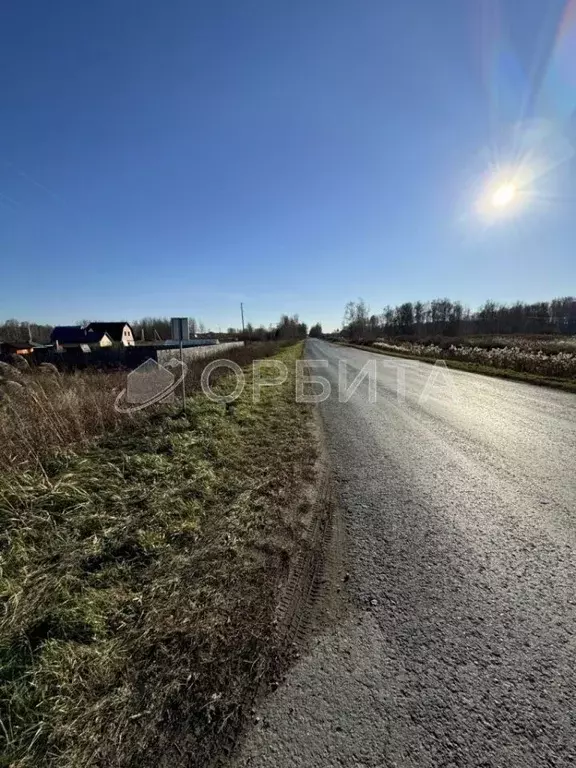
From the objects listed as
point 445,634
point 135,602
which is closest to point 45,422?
point 135,602

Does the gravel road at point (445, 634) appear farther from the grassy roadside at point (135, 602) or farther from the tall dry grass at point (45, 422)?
the tall dry grass at point (45, 422)

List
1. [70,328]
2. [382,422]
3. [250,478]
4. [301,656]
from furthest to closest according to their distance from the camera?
1. [70,328]
2. [382,422]
3. [250,478]
4. [301,656]

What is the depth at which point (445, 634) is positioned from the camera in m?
2.28

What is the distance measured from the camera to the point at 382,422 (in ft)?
26.6

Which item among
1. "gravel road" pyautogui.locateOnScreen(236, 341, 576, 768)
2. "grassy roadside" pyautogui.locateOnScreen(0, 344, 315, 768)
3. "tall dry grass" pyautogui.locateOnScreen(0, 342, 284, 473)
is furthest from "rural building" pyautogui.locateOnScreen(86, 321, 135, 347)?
"gravel road" pyautogui.locateOnScreen(236, 341, 576, 768)

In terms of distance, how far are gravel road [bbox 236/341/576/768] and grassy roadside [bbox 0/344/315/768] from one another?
0.42 metres

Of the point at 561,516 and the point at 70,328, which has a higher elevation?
the point at 70,328

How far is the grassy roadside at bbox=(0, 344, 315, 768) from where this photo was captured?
1.74m

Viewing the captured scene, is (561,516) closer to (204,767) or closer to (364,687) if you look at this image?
(364,687)

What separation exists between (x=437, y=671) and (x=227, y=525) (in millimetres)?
2294

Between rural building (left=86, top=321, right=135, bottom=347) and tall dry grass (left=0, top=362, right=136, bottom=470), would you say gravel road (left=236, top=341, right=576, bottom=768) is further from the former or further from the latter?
rural building (left=86, top=321, right=135, bottom=347)

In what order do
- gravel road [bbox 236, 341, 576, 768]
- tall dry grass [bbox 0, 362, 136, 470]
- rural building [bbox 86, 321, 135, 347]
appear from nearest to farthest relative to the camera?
gravel road [bbox 236, 341, 576, 768], tall dry grass [bbox 0, 362, 136, 470], rural building [bbox 86, 321, 135, 347]

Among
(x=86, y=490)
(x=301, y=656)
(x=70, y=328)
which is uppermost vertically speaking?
(x=70, y=328)

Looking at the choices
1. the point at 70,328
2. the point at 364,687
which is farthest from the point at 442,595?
the point at 70,328
